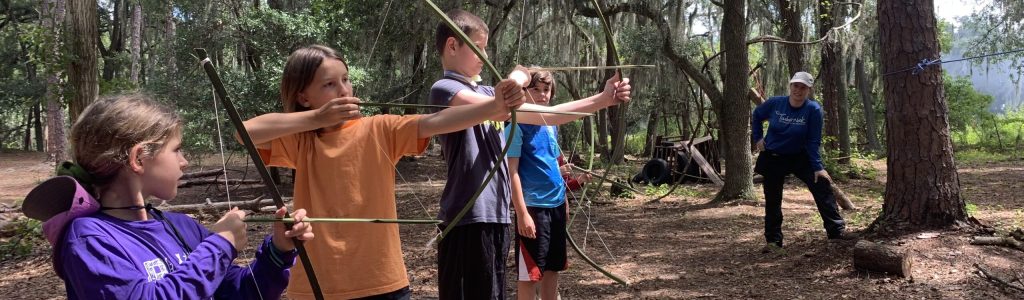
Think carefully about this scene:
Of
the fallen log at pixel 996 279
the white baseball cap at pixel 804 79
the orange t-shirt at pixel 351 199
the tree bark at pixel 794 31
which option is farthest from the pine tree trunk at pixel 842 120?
the orange t-shirt at pixel 351 199

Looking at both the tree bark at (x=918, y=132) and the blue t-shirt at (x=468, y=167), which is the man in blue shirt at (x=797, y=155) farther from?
the blue t-shirt at (x=468, y=167)

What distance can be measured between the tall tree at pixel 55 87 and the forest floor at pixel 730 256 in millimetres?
1481

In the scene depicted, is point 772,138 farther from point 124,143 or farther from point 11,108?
point 11,108

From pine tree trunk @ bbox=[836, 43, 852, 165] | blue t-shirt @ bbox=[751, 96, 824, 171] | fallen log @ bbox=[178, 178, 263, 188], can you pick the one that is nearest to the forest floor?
blue t-shirt @ bbox=[751, 96, 824, 171]

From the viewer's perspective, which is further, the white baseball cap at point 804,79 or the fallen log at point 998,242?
the white baseball cap at point 804,79

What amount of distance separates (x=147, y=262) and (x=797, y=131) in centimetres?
466

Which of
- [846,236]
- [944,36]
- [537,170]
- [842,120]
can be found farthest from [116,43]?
[944,36]

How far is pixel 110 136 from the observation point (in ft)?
4.26

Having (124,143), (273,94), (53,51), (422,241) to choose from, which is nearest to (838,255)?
(422,241)

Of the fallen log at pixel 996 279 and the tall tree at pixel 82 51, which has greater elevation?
the tall tree at pixel 82 51

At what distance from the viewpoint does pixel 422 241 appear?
21.7ft

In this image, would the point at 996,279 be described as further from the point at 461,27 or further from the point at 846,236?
the point at 461,27

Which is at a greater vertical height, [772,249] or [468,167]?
[468,167]

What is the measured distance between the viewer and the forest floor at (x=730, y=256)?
4047 mm
